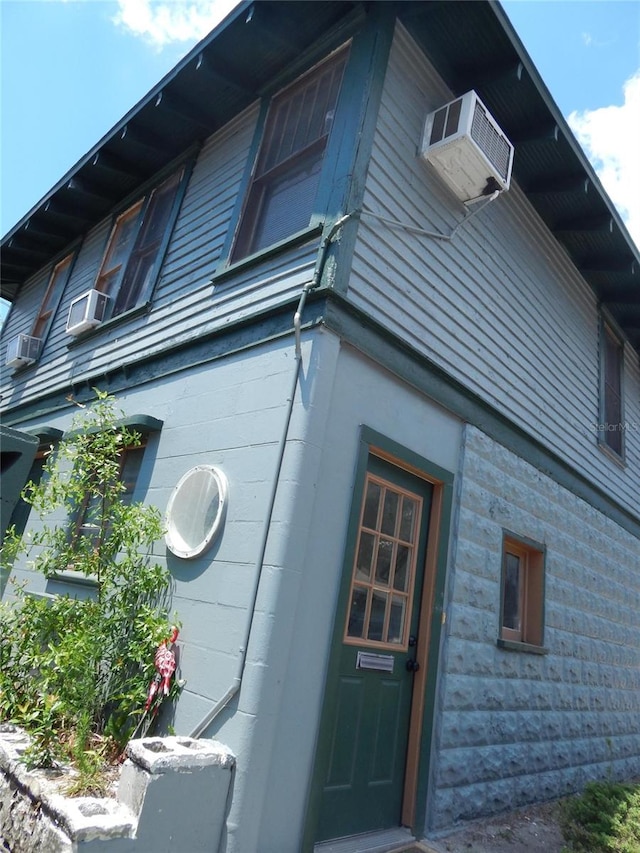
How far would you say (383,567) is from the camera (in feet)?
14.3

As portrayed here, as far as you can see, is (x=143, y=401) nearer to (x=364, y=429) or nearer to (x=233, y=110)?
(x=364, y=429)

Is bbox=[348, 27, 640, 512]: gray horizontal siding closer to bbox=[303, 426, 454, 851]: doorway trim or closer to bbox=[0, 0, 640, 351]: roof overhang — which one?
bbox=[0, 0, 640, 351]: roof overhang

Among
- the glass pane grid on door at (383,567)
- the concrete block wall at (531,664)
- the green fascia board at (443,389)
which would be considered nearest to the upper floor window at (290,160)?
the green fascia board at (443,389)

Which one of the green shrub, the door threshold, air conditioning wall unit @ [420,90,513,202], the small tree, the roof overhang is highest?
the roof overhang

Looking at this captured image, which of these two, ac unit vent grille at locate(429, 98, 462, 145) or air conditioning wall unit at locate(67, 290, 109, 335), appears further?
air conditioning wall unit at locate(67, 290, 109, 335)

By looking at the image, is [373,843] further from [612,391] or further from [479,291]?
[612,391]

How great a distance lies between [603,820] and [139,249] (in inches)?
278

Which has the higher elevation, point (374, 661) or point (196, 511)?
point (196, 511)

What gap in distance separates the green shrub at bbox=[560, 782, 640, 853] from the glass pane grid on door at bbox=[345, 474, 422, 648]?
1.87 metres

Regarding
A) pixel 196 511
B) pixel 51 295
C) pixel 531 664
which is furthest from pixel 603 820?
pixel 51 295

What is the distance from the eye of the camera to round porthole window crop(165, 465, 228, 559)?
3.95 metres

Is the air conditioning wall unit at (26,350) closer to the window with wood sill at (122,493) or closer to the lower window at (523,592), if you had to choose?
the window with wood sill at (122,493)

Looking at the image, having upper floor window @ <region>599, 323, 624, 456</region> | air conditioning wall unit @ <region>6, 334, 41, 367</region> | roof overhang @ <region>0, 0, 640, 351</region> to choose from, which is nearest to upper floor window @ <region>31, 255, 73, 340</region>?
air conditioning wall unit @ <region>6, 334, 41, 367</region>

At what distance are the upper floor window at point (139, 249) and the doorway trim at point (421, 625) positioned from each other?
11.4ft
